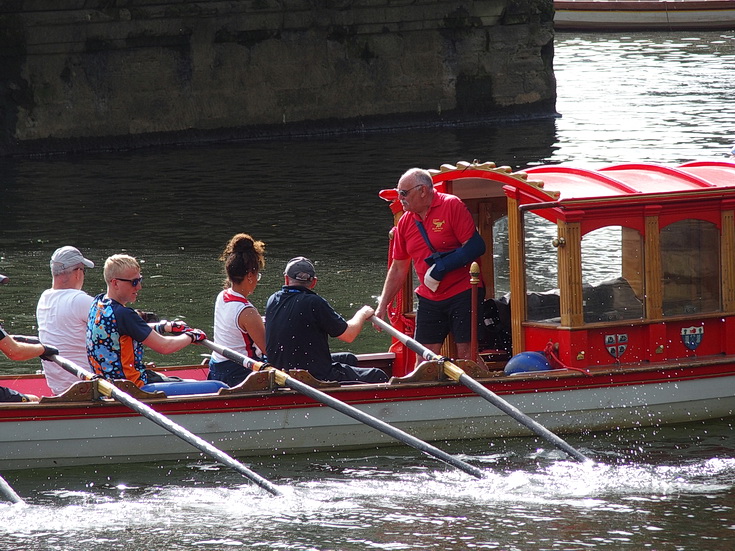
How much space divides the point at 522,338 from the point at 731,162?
2.75 meters

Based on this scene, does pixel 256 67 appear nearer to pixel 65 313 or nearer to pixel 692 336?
pixel 692 336

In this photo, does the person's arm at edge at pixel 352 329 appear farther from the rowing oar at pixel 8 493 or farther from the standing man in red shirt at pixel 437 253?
the rowing oar at pixel 8 493

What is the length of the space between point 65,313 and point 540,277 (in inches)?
158

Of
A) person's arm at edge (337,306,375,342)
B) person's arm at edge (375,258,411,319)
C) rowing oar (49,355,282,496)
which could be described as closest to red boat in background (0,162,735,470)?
rowing oar (49,355,282,496)

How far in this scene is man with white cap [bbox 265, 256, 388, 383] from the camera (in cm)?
1041

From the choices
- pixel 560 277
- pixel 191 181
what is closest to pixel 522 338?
pixel 560 277

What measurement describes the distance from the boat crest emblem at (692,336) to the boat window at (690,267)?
0.50ft

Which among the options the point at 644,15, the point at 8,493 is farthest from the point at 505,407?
the point at 644,15

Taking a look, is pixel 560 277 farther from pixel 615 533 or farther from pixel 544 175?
pixel 615 533

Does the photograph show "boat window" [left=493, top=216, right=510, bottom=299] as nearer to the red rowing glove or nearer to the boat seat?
the boat seat

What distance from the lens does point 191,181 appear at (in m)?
26.4

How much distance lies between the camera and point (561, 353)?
11023mm

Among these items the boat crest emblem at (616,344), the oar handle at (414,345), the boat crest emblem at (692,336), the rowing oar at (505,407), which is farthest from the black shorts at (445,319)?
the boat crest emblem at (692,336)

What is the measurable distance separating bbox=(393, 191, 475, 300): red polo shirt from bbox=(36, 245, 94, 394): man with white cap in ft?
8.85
